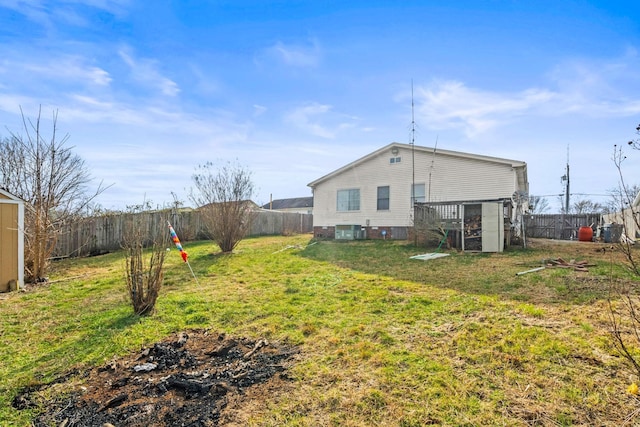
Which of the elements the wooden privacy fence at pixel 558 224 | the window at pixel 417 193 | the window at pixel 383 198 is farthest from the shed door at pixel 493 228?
the wooden privacy fence at pixel 558 224


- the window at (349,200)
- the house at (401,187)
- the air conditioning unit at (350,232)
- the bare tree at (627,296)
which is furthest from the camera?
the window at (349,200)

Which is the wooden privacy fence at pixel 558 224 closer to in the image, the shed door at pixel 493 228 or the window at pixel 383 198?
the window at pixel 383 198

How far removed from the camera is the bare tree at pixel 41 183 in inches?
303

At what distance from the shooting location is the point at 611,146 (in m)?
2.22

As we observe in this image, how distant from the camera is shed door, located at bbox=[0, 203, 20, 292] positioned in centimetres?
655

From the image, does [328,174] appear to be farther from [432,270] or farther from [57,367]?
[57,367]

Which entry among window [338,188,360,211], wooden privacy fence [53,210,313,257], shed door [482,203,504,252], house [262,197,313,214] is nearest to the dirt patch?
wooden privacy fence [53,210,313,257]

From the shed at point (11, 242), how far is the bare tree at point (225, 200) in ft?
14.8

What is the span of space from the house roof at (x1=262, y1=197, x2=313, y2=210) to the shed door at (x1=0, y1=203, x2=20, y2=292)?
1298 inches

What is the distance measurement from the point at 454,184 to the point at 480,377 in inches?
484

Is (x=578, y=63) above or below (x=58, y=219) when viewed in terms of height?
above

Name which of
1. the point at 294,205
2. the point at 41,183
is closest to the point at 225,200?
the point at 41,183

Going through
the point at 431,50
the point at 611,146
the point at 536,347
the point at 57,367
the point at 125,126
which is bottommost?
the point at 57,367

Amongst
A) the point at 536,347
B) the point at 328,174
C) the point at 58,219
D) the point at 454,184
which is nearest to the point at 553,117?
the point at 454,184
